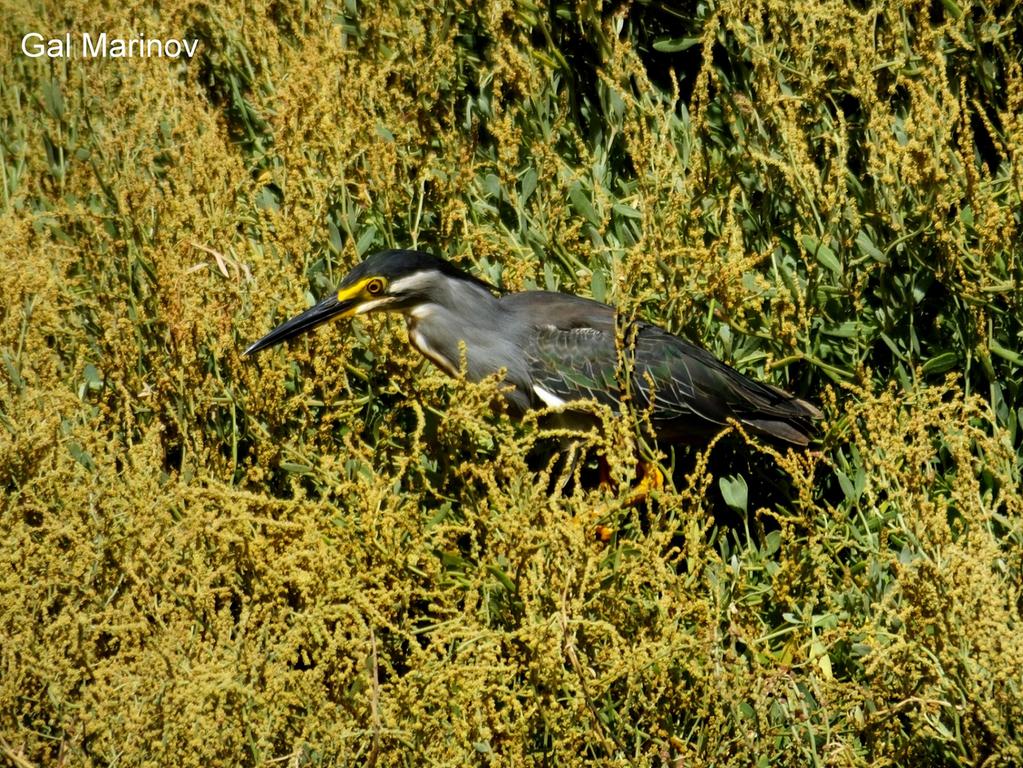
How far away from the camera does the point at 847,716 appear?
2.92m

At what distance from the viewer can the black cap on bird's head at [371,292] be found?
3.89 meters

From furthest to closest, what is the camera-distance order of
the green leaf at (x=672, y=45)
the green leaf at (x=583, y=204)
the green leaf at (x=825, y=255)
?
the green leaf at (x=672, y=45) → the green leaf at (x=583, y=204) → the green leaf at (x=825, y=255)

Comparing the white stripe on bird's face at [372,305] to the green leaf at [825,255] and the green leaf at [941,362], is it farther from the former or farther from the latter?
the green leaf at [941,362]

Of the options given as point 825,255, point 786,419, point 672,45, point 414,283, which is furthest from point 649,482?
point 672,45

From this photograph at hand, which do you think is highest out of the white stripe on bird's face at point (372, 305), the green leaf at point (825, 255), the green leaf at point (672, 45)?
the green leaf at point (672, 45)

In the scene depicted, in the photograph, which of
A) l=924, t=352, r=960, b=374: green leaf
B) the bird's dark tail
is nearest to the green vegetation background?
l=924, t=352, r=960, b=374: green leaf

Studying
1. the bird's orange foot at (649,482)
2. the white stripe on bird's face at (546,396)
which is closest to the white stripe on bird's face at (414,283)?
the white stripe on bird's face at (546,396)

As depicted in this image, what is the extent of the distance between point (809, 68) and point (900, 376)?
3.41ft

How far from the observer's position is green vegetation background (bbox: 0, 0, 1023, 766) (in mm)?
2920

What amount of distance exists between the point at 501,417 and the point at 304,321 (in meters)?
0.77

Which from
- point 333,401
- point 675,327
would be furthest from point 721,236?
point 333,401

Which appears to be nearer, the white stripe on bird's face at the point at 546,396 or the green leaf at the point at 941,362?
the green leaf at the point at 941,362

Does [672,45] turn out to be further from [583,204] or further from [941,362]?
[941,362]

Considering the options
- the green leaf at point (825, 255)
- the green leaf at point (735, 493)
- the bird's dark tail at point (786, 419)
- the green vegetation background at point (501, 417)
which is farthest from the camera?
the bird's dark tail at point (786, 419)
